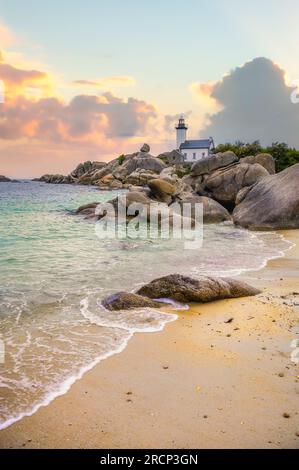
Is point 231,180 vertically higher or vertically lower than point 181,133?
lower

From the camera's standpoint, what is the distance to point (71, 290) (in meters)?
8.36

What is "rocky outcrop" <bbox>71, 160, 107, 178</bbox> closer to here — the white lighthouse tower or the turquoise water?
the white lighthouse tower

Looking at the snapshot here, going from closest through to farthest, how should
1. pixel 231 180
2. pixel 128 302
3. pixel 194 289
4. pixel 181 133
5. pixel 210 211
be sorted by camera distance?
pixel 128 302
pixel 194 289
pixel 210 211
pixel 231 180
pixel 181 133

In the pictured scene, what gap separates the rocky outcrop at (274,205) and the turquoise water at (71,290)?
1843 mm

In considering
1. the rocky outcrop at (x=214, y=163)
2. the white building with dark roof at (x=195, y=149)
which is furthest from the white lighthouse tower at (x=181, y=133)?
the rocky outcrop at (x=214, y=163)

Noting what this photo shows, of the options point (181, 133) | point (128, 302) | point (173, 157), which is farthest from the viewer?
point (181, 133)

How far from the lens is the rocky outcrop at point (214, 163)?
2892 centimetres

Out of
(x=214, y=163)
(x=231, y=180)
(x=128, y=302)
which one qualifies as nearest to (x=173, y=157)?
(x=214, y=163)

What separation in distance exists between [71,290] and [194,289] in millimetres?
2742

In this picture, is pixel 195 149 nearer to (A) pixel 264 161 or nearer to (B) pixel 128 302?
(A) pixel 264 161

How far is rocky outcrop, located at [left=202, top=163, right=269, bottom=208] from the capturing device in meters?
25.9

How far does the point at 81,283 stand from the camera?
8.95 metres

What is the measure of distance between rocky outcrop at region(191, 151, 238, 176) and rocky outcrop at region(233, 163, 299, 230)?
24.8 ft

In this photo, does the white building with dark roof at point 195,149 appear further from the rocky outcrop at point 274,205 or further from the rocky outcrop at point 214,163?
the rocky outcrop at point 274,205
